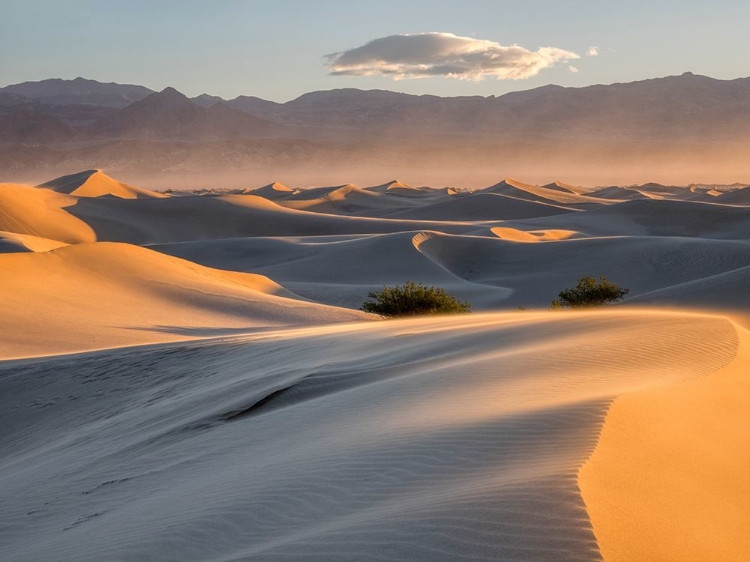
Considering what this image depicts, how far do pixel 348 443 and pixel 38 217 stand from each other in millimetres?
43641

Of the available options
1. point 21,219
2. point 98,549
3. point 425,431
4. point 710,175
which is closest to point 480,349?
point 425,431

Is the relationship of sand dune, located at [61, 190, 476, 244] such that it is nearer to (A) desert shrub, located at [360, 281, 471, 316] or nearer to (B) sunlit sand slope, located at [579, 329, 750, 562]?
(A) desert shrub, located at [360, 281, 471, 316]

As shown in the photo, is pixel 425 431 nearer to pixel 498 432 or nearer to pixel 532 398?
pixel 498 432

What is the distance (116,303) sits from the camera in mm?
19906

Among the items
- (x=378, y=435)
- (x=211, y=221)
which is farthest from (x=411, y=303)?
(x=211, y=221)

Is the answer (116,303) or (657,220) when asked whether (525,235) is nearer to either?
(657,220)

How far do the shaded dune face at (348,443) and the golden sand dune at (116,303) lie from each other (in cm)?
443

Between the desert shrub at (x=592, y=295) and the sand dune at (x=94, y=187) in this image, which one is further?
the sand dune at (x=94, y=187)

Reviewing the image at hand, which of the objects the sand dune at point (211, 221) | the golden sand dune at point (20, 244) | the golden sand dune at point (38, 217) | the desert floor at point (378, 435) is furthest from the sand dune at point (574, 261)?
the golden sand dune at point (38, 217)

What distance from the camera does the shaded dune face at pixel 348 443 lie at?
3947 millimetres

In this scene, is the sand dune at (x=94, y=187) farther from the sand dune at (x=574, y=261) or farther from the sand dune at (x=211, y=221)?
the sand dune at (x=574, y=261)

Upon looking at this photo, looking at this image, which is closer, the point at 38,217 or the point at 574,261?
the point at 574,261

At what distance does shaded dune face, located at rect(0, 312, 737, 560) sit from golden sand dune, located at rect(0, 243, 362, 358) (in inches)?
175

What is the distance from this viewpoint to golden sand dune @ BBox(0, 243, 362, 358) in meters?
16.2
